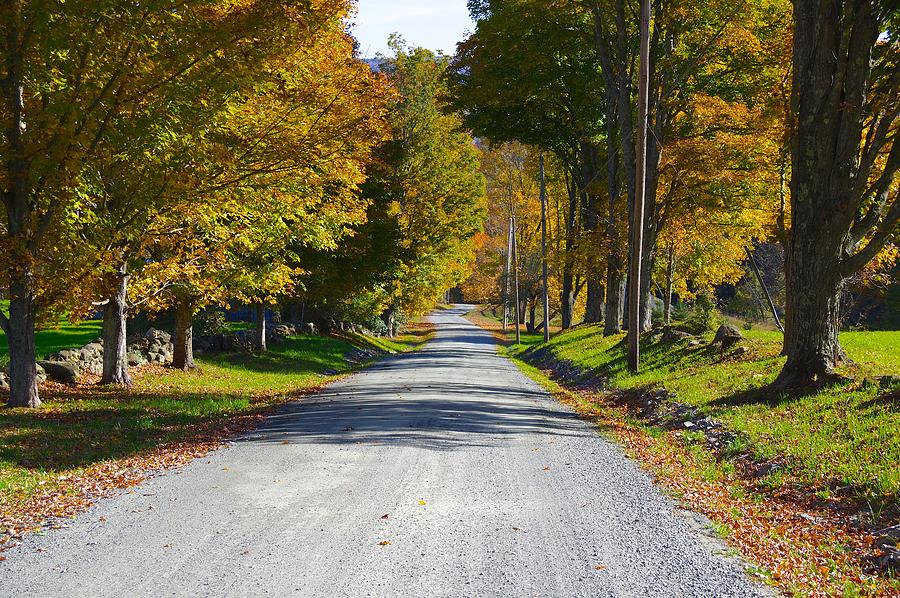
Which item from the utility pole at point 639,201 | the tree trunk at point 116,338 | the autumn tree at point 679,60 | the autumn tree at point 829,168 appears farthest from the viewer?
the autumn tree at point 679,60

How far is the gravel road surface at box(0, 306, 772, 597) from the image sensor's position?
5004mm

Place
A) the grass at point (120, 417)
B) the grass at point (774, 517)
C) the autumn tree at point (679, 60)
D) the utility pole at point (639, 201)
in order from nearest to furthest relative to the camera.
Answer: the grass at point (774, 517) → the grass at point (120, 417) → the utility pole at point (639, 201) → the autumn tree at point (679, 60)

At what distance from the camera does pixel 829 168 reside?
11.6m

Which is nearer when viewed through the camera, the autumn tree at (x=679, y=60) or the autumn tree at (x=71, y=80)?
the autumn tree at (x=71, y=80)

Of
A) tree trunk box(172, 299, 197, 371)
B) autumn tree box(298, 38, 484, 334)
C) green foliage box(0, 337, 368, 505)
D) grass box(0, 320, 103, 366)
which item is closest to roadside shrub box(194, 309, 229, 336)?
green foliage box(0, 337, 368, 505)

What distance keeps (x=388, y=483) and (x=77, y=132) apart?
7242mm

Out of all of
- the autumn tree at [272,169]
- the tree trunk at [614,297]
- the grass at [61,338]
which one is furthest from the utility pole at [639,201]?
the grass at [61,338]

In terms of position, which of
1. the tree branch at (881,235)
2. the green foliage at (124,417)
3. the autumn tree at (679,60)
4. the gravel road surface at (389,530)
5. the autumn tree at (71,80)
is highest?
the autumn tree at (679,60)

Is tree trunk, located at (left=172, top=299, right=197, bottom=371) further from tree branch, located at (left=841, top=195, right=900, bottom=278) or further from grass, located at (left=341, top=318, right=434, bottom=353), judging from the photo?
grass, located at (left=341, top=318, right=434, bottom=353)

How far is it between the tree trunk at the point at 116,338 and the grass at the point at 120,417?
54cm

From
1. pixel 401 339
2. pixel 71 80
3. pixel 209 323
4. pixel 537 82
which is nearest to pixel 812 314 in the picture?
pixel 71 80

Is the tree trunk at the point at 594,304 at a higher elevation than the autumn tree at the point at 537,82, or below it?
below

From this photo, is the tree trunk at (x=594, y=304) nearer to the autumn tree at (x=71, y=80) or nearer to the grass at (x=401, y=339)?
the grass at (x=401, y=339)

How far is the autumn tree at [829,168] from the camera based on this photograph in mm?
11414
